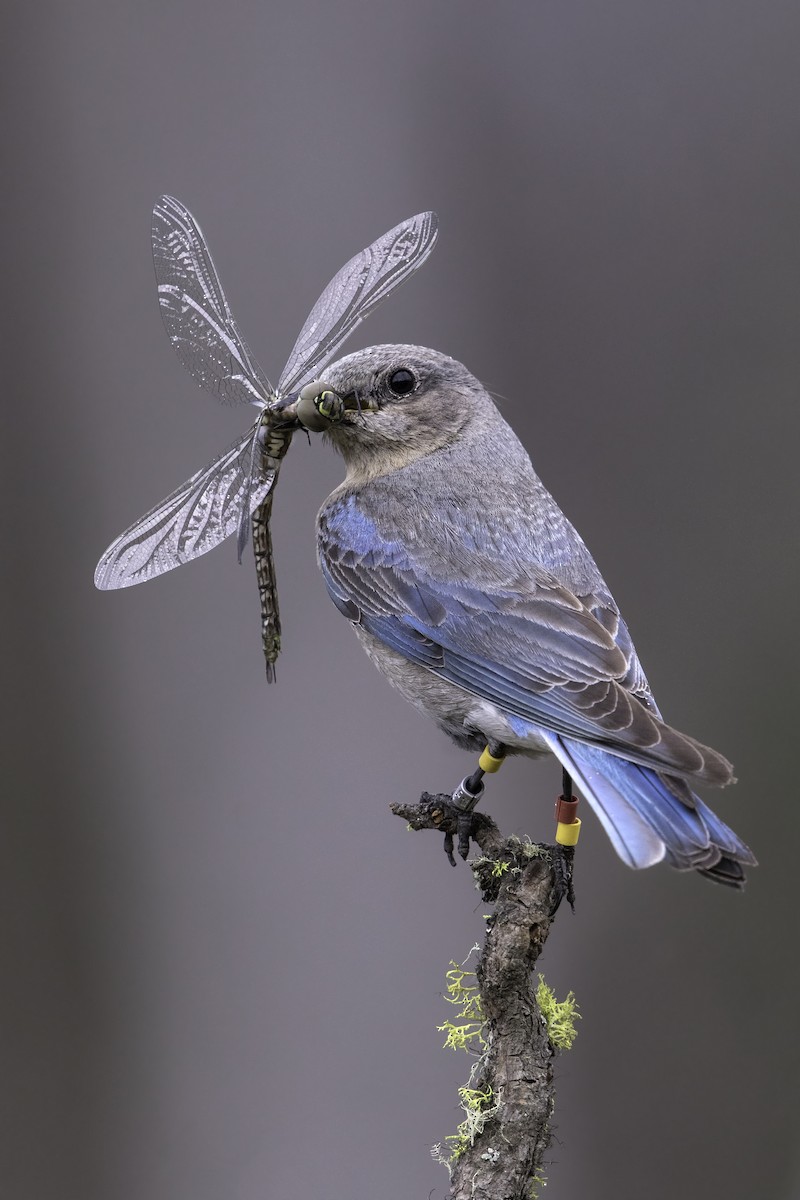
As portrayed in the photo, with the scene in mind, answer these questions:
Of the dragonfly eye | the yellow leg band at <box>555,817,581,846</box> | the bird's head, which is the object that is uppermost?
the bird's head

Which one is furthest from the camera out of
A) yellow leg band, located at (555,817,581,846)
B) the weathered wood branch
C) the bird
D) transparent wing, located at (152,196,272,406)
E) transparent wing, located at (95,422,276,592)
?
transparent wing, located at (152,196,272,406)

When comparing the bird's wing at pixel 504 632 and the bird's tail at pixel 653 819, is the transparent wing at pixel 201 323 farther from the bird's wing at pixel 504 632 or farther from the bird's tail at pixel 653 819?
the bird's tail at pixel 653 819

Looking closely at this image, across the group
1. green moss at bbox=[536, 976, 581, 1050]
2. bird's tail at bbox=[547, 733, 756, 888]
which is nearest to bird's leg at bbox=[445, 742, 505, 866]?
bird's tail at bbox=[547, 733, 756, 888]

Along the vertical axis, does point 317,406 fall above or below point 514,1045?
above

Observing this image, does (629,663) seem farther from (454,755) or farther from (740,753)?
(740,753)

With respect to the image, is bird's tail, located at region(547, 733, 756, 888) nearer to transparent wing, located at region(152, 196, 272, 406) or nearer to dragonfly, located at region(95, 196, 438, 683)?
dragonfly, located at region(95, 196, 438, 683)

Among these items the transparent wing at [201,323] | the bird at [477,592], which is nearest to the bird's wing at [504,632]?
the bird at [477,592]

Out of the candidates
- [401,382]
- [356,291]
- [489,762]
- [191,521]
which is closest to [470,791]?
[489,762]

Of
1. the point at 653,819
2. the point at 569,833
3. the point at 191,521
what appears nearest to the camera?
the point at 653,819

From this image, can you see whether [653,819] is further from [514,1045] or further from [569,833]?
[514,1045]
